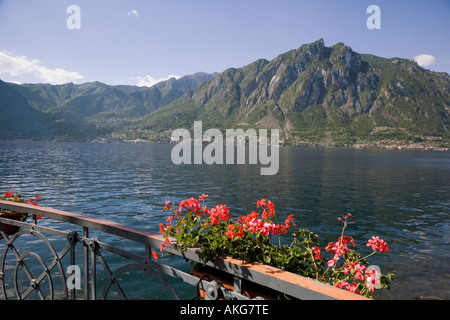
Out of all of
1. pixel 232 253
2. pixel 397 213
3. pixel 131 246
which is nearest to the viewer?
pixel 232 253

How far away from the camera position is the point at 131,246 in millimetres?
12547

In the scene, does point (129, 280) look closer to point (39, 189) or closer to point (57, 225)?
point (57, 225)

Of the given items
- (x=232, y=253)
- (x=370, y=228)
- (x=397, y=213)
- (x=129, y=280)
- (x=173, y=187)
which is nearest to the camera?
(x=232, y=253)

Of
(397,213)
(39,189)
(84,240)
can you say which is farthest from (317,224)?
(39,189)

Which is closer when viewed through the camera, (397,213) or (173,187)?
(397,213)
